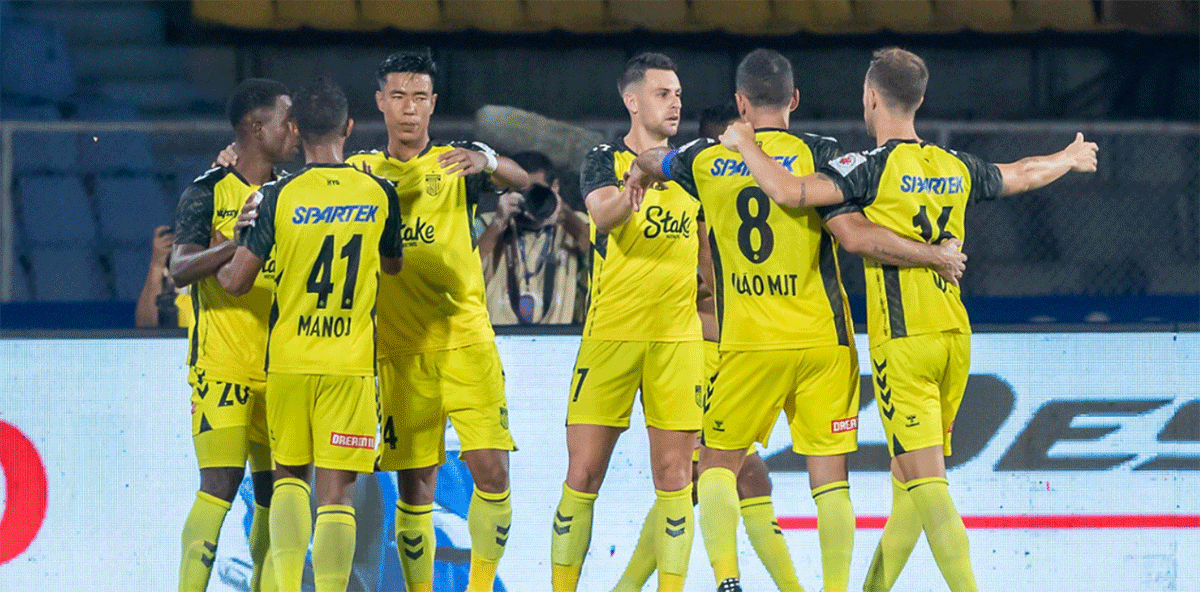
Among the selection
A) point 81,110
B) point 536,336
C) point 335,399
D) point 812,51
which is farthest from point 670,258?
point 81,110

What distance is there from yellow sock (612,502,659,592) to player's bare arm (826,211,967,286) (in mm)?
1382

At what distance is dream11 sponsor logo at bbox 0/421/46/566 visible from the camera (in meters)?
5.90

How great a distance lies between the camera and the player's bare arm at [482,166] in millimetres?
4938

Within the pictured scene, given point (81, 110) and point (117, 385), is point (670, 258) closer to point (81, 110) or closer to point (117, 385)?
point (117, 385)

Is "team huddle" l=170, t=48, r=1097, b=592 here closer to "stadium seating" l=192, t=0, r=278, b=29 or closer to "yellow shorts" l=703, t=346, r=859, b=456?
"yellow shorts" l=703, t=346, r=859, b=456

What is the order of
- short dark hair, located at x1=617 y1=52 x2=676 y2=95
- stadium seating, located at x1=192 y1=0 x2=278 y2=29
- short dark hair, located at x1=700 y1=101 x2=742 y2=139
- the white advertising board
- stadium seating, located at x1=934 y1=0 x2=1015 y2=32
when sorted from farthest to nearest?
1. stadium seating, located at x1=934 y1=0 x2=1015 y2=32
2. stadium seating, located at x1=192 y1=0 x2=278 y2=29
3. the white advertising board
4. short dark hair, located at x1=700 y1=101 x2=742 y2=139
5. short dark hair, located at x1=617 y1=52 x2=676 y2=95

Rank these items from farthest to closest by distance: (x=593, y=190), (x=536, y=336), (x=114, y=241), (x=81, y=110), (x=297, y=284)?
(x=81, y=110)
(x=114, y=241)
(x=536, y=336)
(x=593, y=190)
(x=297, y=284)

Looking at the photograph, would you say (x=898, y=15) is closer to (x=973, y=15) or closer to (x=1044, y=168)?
(x=973, y=15)

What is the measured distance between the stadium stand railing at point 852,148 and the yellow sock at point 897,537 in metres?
2.77

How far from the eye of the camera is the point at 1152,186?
26.5 feet

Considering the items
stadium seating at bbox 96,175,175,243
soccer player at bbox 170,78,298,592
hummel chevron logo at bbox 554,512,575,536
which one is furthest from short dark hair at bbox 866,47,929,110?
stadium seating at bbox 96,175,175,243

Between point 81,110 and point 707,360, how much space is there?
580 centimetres

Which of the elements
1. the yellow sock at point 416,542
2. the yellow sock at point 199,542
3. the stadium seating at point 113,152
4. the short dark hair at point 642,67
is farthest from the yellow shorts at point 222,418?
the stadium seating at point 113,152

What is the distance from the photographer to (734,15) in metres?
10.0
